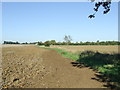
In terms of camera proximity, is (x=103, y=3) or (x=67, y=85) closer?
(x=67, y=85)

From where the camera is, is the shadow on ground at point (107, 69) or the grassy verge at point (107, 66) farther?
the grassy verge at point (107, 66)

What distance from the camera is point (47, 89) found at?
6328 millimetres

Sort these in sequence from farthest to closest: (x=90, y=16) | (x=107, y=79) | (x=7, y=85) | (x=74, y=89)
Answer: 1. (x=90, y=16)
2. (x=107, y=79)
3. (x=7, y=85)
4. (x=74, y=89)

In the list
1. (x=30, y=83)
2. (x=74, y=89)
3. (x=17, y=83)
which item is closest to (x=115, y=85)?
(x=74, y=89)

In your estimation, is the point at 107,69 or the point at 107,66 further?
the point at 107,66

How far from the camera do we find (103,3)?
10953 millimetres

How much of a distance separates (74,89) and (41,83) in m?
1.83

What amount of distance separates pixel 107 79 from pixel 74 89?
2348mm

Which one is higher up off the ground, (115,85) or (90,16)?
(90,16)

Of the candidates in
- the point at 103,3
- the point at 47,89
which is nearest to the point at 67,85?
the point at 47,89

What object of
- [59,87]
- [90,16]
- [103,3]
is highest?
[103,3]

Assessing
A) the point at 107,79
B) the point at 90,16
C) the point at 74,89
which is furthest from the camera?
the point at 90,16

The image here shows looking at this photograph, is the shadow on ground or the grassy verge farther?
the grassy verge

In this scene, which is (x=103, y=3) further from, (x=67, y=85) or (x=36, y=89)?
(x=36, y=89)
